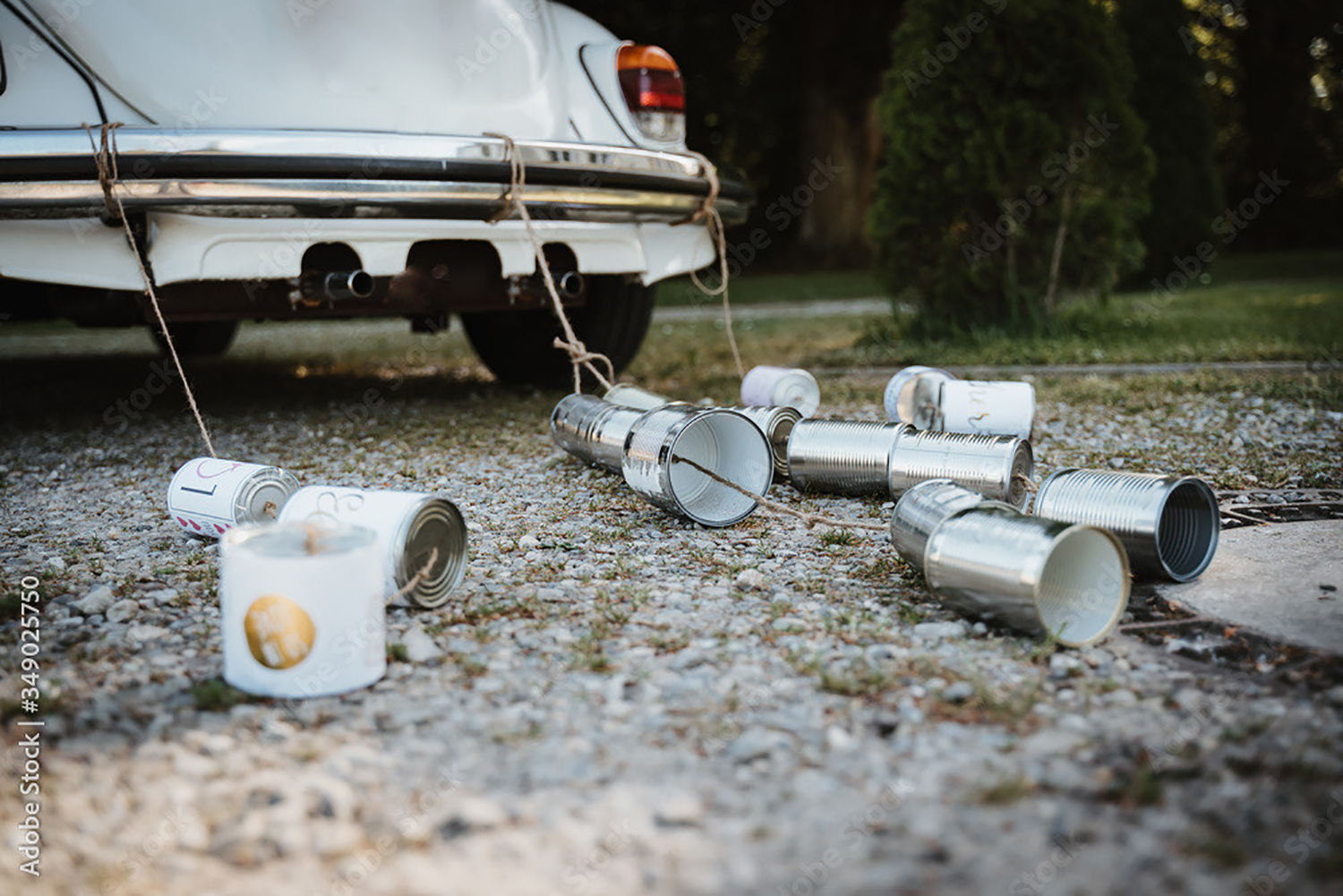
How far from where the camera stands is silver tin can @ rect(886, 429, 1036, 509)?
8.64ft

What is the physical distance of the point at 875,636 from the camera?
6.33 feet

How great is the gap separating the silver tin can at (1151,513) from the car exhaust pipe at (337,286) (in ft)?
6.85

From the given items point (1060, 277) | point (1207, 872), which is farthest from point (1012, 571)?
point (1060, 277)

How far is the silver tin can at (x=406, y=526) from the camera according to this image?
2.04 meters

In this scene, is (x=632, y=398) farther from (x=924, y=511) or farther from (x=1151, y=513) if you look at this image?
(x=1151, y=513)

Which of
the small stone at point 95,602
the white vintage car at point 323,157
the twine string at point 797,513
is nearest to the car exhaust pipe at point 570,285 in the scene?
the white vintage car at point 323,157

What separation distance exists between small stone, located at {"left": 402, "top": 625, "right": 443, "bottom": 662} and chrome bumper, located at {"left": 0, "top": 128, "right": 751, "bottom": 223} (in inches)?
66.6

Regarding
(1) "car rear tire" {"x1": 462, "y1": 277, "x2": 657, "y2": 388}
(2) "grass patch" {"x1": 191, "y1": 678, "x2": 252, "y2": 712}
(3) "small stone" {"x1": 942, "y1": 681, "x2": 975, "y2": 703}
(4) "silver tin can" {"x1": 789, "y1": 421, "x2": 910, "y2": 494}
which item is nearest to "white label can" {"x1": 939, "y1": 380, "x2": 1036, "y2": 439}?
(4) "silver tin can" {"x1": 789, "y1": 421, "x2": 910, "y2": 494}

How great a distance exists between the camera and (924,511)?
2.15 m

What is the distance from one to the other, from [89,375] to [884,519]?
16.4ft

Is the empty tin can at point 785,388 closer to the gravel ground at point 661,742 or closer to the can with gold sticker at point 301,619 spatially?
A: the gravel ground at point 661,742

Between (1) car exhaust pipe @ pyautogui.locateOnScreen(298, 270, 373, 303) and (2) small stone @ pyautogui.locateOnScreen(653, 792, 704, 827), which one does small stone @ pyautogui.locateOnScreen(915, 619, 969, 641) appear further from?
(1) car exhaust pipe @ pyautogui.locateOnScreen(298, 270, 373, 303)

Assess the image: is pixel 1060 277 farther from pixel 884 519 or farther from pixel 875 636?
pixel 875 636

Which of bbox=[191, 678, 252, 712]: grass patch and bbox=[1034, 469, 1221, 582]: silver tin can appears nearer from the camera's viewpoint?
bbox=[191, 678, 252, 712]: grass patch
